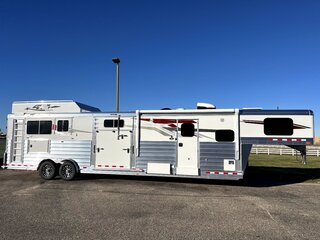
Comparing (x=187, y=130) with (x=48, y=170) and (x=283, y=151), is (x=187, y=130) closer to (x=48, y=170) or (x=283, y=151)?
(x=48, y=170)

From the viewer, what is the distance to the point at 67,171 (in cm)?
1101

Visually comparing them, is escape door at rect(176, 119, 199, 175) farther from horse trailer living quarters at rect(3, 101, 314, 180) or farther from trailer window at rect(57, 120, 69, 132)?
trailer window at rect(57, 120, 69, 132)

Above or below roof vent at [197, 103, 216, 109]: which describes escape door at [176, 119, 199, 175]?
below

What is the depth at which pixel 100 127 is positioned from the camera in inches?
429

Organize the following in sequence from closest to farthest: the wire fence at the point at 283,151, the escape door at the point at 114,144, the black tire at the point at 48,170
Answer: the escape door at the point at 114,144
the black tire at the point at 48,170
the wire fence at the point at 283,151

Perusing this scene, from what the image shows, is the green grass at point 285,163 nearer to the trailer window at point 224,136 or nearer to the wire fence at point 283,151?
the wire fence at point 283,151

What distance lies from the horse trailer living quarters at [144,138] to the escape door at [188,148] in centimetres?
4

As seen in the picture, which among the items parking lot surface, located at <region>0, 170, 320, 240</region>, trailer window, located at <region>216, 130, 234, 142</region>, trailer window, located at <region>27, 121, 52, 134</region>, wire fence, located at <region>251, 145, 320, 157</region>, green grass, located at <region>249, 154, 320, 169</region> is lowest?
parking lot surface, located at <region>0, 170, 320, 240</region>

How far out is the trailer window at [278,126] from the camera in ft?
30.8

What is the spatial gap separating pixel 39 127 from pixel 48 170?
1.86 metres

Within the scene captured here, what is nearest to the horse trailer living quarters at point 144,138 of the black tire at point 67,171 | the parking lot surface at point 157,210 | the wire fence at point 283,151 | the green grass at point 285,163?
the black tire at point 67,171

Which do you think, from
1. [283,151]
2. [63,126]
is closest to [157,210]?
[63,126]

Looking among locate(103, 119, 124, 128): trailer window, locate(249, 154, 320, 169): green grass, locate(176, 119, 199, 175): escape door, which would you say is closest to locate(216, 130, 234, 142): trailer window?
locate(176, 119, 199, 175): escape door

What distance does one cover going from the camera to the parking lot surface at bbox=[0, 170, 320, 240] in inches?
214
